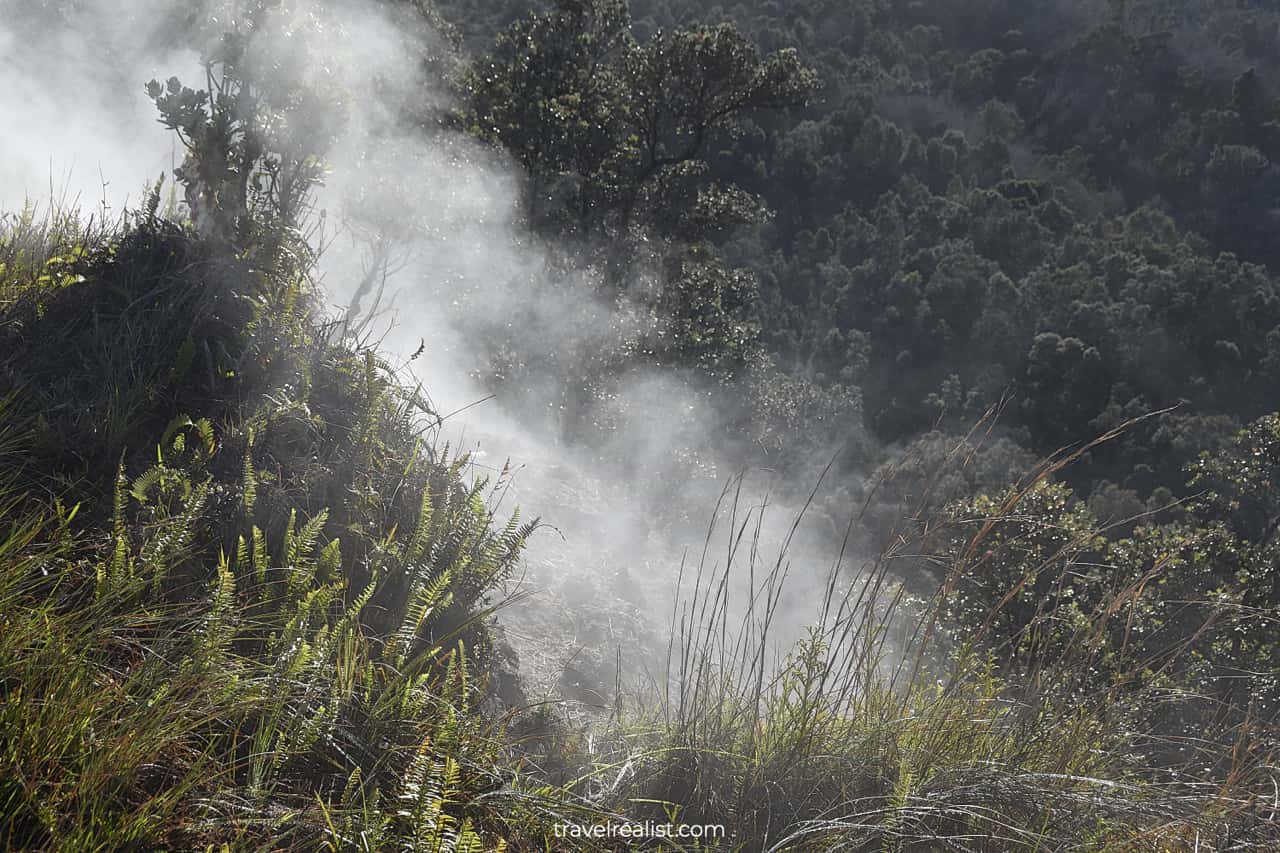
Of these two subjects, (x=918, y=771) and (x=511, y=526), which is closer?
(x=918, y=771)

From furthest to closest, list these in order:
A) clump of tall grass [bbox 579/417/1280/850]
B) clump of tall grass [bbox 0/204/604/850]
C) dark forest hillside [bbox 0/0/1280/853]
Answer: clump of tall grass [bbox 579/417/1280/850] < dark forest hillside [bbox 0/0/1280/853] < clump of tall grass [bbox 0/204/604/850]

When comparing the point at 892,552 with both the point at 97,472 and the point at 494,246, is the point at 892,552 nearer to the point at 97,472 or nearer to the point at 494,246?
the point at 97,472

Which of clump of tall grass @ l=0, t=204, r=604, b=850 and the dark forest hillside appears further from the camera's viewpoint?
the dark forest hillside

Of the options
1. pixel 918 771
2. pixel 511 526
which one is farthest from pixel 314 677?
pixel 918 771

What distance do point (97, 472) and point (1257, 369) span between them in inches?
878

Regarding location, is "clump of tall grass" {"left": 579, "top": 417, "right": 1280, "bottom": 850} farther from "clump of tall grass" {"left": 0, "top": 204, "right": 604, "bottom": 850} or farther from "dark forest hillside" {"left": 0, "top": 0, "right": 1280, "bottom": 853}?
"clump of tall grass" {"left": 0, "top": 204, "right": 604, "bottom": 850}

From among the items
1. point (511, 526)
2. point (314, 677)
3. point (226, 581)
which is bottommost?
point (314, 677)

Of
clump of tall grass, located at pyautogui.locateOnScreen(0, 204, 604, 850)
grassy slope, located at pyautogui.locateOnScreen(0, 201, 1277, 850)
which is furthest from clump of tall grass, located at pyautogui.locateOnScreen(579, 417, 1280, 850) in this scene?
clump of tall grass, located at pyautogui.locateOnScreen(0, 204, 604, 850)

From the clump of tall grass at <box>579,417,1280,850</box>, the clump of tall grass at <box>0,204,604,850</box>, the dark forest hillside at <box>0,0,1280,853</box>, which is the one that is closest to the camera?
the clump of tall grass at <box>0,204,604,850</box>

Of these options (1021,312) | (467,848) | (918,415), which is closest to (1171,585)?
(467,848)

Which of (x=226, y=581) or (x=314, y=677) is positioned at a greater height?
(x=226, y=581)

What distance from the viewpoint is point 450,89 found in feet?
38.2

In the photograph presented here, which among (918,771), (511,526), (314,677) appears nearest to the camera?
(314,677)

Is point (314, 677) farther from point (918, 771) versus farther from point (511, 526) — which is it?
point (918, 771)
